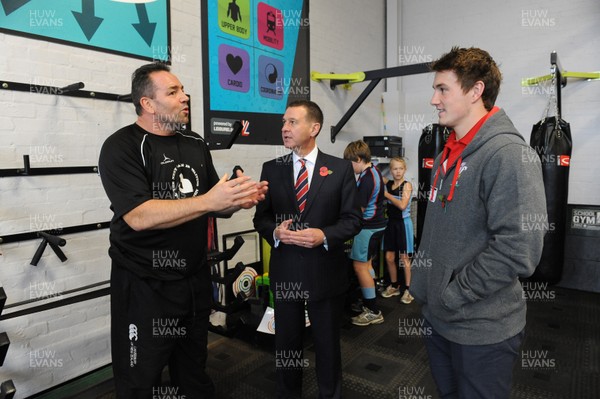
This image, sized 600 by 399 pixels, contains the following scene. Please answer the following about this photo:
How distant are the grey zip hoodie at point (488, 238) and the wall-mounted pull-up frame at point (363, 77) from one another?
10.4 ft

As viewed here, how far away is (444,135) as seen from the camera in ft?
14.6

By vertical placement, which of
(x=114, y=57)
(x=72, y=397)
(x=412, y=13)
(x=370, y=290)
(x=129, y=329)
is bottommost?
(x=72, y=397)

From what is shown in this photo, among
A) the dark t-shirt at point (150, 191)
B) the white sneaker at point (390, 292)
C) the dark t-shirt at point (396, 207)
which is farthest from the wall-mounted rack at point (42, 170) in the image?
the white sneaker at point (390, 292)

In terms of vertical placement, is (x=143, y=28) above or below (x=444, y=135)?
above

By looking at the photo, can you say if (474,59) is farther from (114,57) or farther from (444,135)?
(444,135)

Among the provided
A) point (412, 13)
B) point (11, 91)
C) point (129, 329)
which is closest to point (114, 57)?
point (11, 91)

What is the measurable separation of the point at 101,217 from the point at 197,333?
133 cm

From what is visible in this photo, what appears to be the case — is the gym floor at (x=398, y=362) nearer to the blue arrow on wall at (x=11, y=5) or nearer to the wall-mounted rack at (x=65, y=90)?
the wall-mounted rack at (x=65, y=90)

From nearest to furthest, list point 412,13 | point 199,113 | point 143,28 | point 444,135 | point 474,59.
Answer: point 474,59, point 143,28, point 199,113, point 444,135, point 412,13

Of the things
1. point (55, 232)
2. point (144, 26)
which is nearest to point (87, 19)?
point (144, 26)

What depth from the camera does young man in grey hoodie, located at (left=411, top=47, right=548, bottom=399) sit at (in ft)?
3.75

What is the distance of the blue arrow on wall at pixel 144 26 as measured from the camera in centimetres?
277

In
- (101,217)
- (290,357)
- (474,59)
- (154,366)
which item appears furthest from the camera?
(101,217)

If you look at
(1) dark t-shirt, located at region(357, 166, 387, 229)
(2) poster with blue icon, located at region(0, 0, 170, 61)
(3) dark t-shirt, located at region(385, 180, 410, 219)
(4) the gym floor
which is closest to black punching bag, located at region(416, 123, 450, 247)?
(3) dark t-shirt, located at region(385, 180, 410, 219)
